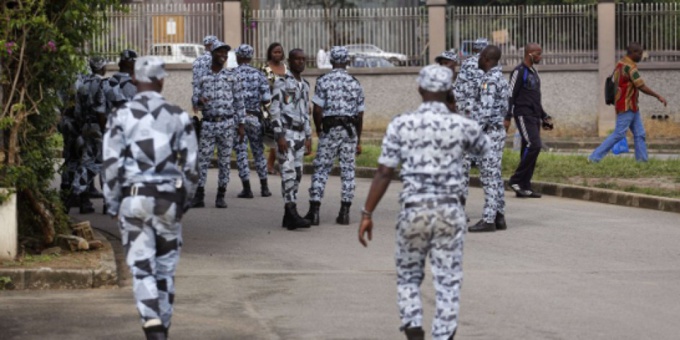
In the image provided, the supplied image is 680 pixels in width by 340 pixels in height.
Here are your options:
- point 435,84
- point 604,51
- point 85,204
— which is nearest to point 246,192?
point 85,204

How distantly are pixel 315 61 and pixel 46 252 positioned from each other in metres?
19.5

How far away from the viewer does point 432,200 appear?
7.76 m

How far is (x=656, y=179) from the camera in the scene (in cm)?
1864

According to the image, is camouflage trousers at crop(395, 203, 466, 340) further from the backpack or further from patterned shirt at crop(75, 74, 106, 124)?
the backpack

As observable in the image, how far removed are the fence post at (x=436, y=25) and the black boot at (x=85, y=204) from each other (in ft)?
49.8

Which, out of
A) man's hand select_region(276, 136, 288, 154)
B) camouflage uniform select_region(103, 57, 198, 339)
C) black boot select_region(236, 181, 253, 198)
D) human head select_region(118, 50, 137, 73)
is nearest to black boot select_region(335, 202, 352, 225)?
man's hand select_region(276, 136, 288, 154)

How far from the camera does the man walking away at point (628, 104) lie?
66.3 ft

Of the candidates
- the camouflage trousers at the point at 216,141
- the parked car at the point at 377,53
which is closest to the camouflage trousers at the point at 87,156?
the camouflage trousers at the point at 216,141

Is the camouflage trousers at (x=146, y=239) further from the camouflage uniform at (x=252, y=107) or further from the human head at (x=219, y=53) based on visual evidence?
the camouflage uniform at (x=252, y=107)

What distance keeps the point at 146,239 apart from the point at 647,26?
23.6 m

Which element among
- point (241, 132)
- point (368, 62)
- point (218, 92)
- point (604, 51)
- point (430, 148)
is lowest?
point (430, 148)

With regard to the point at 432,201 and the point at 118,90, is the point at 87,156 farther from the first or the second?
the point at 432,201

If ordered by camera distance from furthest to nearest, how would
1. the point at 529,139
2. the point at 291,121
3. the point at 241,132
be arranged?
the point at 529,139
the point at 241,132
the point at 291,121

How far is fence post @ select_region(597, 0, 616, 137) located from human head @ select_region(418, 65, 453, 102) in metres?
22.2
